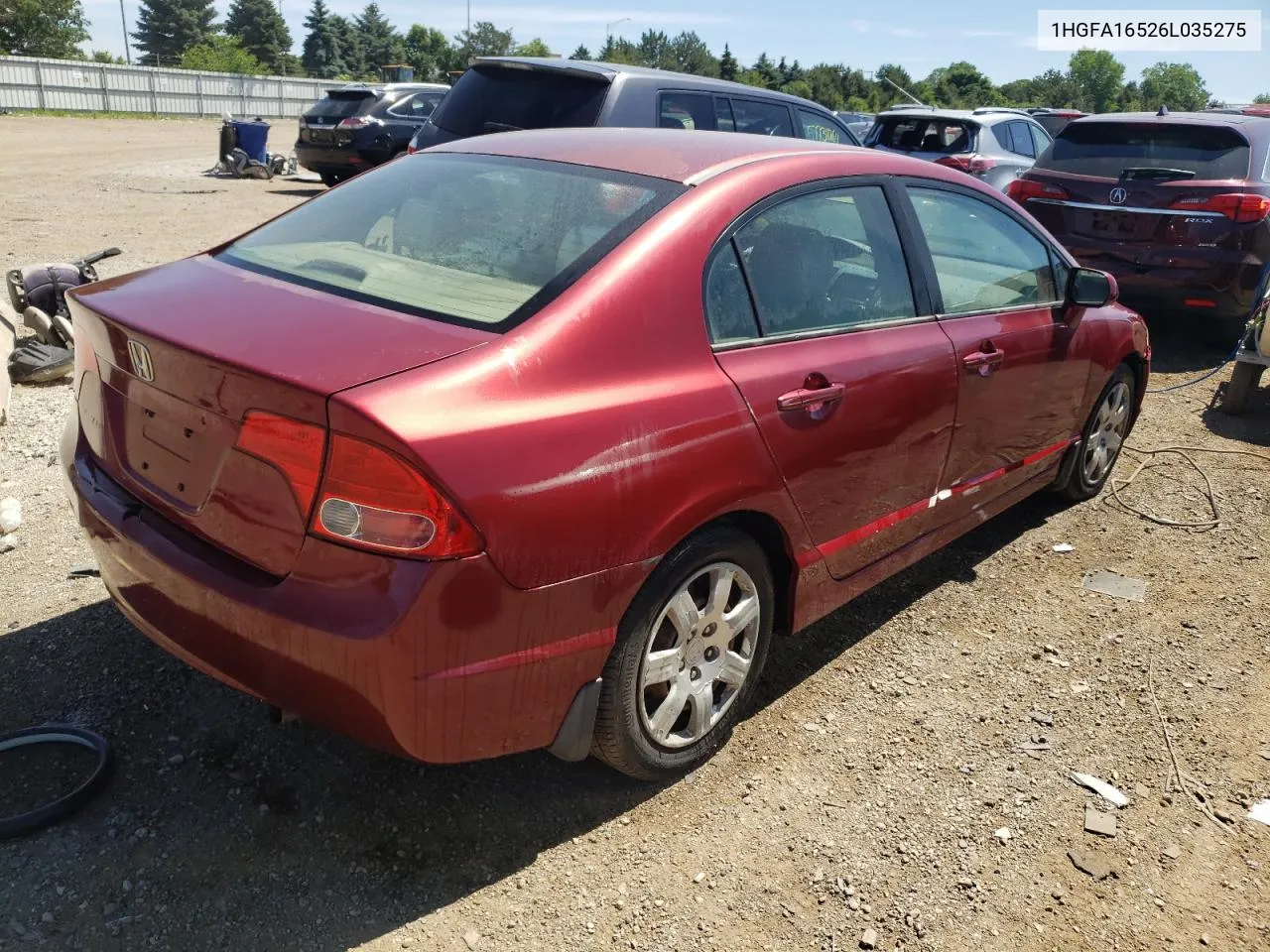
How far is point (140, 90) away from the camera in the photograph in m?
41.0

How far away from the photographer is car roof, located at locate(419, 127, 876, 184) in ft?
9.91

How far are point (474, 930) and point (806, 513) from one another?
1.41 meters

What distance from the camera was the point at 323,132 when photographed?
16.0 meters

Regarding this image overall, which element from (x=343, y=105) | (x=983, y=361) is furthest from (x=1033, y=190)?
(x=343, y=105)

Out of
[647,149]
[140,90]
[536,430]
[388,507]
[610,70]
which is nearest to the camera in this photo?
[388,507]

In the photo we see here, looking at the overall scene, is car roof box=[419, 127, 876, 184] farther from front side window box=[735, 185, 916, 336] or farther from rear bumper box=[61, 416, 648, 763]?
rear bumper box=[61, 416, 648, 763]

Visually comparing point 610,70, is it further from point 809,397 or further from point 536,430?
point 536,430

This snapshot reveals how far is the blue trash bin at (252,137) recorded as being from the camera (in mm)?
17812

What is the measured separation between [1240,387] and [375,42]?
110880 mm

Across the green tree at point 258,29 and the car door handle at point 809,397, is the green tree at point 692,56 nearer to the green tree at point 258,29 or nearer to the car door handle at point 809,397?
the green tree at point 258,29

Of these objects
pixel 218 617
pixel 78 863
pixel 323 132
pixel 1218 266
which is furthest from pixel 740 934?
pixel 323 132

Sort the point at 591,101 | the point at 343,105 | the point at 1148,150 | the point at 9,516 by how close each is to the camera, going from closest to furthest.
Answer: the point at 9,516, the point at 591,101, the point at 1148,150, the point at 343,105

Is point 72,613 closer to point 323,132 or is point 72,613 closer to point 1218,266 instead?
point 1218,266

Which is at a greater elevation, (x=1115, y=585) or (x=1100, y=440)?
(x=1100, y=440)
